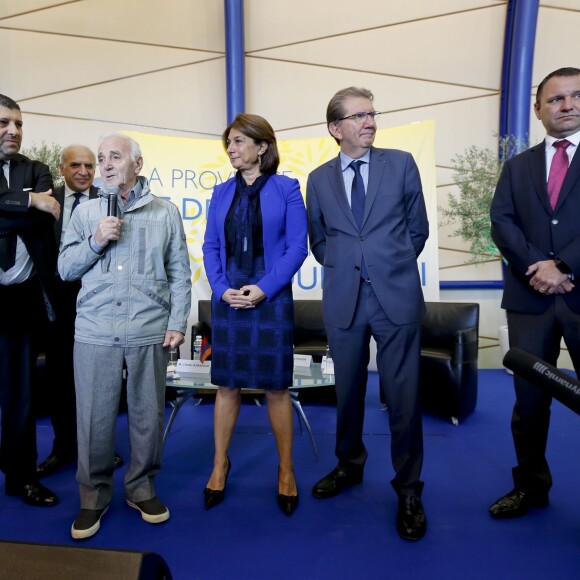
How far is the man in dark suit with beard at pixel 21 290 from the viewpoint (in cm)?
204

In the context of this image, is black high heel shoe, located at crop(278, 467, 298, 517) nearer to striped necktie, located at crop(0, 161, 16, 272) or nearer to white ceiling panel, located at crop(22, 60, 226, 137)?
striped necktie, located at crop(0, 161, 16, 272)

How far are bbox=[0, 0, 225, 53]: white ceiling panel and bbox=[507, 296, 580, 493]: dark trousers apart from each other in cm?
543

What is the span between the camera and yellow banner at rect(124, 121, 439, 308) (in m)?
4.95

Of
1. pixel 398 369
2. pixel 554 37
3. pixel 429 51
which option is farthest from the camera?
pixel 429 51


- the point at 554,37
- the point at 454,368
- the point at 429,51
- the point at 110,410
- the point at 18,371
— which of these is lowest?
the point at 454,368

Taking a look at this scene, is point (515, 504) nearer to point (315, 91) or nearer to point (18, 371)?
point (18, 371)

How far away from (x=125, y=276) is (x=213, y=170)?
11.2ft

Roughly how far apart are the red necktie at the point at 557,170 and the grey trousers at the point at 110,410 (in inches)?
65.8

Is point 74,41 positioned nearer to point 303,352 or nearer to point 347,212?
point 303,352

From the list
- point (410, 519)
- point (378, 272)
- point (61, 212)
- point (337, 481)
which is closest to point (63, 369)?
point (61, 212)

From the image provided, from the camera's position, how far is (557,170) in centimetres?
201

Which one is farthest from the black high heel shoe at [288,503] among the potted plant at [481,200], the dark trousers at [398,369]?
the potted plant at [481,200]

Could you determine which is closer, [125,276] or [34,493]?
[125,276]

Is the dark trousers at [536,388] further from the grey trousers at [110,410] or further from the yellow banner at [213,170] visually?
the yellow banner at [213,170]
